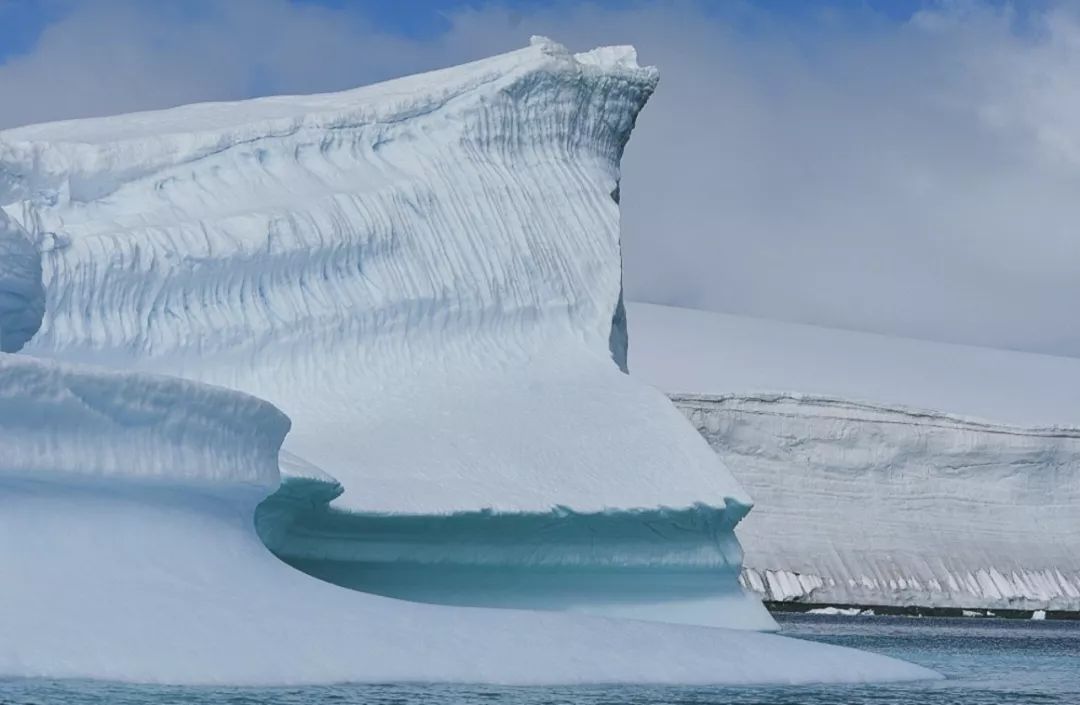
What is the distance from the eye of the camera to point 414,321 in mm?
12141

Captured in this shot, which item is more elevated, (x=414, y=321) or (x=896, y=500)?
(x=896, y=500)

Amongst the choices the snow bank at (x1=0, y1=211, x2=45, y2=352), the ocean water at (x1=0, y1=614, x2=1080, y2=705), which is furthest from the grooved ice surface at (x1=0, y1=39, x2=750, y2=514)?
the ocean water at (x1=0, y1=614, x2=1080, y2=705)

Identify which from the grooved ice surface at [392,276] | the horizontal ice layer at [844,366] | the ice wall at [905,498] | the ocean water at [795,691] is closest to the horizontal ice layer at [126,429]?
the ocean water at [795,691]

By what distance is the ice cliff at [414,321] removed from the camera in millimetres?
10578

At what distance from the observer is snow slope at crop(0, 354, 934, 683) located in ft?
21.5

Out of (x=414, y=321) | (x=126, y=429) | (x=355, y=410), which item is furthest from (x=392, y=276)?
(x=126, y=429)

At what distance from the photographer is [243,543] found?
25.5 feet

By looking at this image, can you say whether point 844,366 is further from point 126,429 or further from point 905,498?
point 126,429

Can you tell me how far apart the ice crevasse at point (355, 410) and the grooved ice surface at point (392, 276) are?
0.9 inches

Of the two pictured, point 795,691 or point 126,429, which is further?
A: point 795,691

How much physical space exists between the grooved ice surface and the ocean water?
7.51ft

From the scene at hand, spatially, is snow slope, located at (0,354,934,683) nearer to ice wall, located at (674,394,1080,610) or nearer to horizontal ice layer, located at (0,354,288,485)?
horizontal ice layer, located at (0,354,288,485)

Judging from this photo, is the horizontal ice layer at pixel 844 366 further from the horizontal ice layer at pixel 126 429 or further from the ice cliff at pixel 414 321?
the horizontal ice layer at pixel 126 429

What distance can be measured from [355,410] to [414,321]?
983 mm
